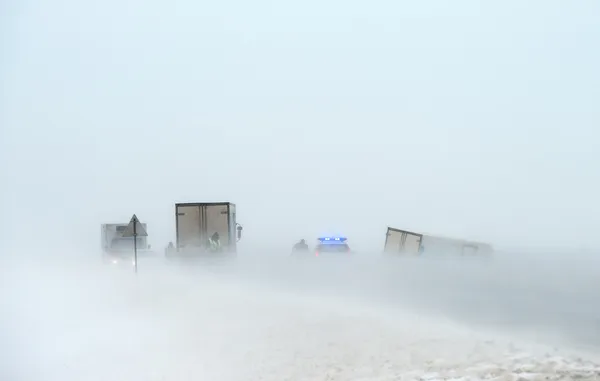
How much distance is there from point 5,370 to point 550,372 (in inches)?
413

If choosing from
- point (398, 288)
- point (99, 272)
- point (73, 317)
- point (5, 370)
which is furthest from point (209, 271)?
point (5, 370)

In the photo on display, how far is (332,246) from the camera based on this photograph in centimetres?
4400

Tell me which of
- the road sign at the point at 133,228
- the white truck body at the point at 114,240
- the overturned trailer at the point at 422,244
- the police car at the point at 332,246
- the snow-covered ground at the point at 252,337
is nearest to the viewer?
the snow-covered ground at the point at 252,337

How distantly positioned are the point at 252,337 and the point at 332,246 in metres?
24.7

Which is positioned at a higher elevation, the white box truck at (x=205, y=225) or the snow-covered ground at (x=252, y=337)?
the white box truck at (x=205, y=225)

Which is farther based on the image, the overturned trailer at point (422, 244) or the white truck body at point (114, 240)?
the white truck body at point (114, 240)

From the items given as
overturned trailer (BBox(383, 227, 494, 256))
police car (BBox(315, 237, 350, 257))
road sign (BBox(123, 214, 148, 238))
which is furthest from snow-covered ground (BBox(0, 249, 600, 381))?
police car (BBox(315, 237, 350, 257))

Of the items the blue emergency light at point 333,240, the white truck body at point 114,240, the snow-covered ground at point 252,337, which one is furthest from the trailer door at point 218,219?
the white truck body at point 114,240

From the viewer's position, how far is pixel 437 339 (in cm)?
1959

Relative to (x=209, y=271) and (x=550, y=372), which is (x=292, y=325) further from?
(x=209, y=271)

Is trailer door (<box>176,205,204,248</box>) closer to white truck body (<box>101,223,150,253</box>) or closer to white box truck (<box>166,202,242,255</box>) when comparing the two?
white box truck (<box>166,202,242,255</box>)

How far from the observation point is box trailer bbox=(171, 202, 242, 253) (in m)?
36.5

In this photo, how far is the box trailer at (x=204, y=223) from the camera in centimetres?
3653

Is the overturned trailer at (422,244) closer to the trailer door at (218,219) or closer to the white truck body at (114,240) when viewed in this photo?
the trailer door at (218,219)
